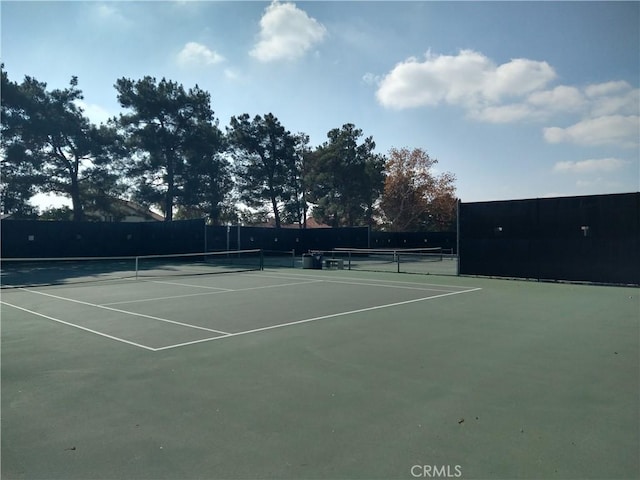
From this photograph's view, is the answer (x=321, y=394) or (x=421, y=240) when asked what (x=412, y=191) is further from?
(x=321, y=394)

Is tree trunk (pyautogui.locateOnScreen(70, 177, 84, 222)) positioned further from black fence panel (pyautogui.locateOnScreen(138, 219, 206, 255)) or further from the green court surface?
the green court surface

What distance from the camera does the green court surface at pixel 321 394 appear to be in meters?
3.05

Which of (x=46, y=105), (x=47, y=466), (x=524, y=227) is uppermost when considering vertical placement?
(x=46, y=105)

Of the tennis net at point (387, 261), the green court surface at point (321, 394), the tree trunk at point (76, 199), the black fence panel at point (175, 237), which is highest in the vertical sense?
the tree trunk at point (76, 199)

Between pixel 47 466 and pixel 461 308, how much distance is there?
822 centimetres

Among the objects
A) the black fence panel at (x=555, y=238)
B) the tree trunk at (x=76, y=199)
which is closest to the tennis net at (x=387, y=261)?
the black fence panel at (x=555, y=238)

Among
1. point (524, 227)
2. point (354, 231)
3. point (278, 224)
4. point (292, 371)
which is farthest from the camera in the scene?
point (278, 224)

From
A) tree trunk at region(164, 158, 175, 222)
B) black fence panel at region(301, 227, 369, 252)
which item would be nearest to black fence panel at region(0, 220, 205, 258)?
tree trunk at region(164, 158, 175, 222)

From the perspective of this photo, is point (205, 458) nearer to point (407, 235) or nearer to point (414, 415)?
point (414, 415)

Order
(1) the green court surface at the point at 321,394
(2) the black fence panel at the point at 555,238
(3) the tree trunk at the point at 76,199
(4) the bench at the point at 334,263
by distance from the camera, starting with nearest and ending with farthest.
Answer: (1) the green court surface at the point at 321,394
(2) the black fence panel at the point at 555,238
(4) the bench at the point at 334,263
(3) the tree trunk at the point at 76,199

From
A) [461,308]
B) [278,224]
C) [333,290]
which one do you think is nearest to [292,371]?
[461,308]

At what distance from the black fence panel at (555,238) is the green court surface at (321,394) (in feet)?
18.7

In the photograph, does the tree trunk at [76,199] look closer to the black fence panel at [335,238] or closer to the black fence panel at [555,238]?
the black fence panel at [335,238]

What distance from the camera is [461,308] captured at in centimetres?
961
